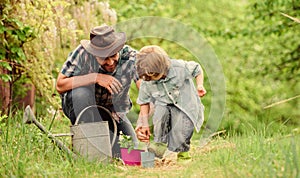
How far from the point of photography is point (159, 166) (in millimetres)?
5109

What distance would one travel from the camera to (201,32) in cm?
1227

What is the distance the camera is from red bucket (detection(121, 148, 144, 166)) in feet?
16.8

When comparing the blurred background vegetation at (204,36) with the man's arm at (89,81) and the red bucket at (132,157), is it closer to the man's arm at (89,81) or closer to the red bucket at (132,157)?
the man's arm at (89,81)

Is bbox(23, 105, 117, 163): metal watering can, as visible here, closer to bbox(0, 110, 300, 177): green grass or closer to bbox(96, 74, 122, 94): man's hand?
bbox(0, 110, 300, 177): green grass

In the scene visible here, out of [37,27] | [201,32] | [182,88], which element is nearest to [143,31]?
[201,32]

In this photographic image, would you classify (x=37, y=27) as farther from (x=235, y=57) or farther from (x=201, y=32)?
(x=235, y=57)

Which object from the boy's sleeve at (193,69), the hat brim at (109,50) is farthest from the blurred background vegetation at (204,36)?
the hat brim at (109,50)

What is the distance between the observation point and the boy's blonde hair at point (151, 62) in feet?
16.1

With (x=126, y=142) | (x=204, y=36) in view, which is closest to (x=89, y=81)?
(x=126, y=142)

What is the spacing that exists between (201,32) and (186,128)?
281 inches

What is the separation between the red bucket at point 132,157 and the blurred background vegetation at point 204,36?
758 millimetres

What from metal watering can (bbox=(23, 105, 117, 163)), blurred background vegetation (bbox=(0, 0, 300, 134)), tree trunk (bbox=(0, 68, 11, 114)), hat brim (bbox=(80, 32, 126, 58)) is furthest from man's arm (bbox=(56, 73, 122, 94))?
tree trunk (bbox=(0, 68, 11, 114))

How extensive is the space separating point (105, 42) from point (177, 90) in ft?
2.33

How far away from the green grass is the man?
0.41 metres
